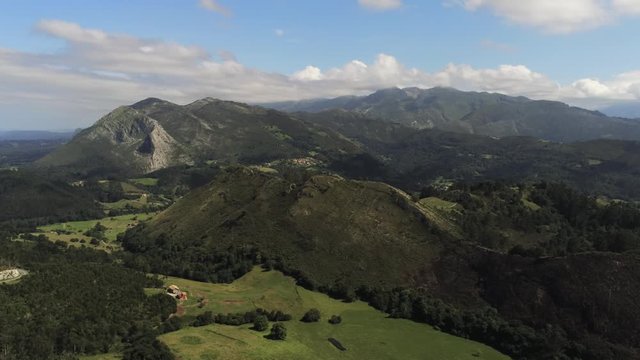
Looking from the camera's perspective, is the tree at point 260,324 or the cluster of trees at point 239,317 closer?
the tree at point 260,324

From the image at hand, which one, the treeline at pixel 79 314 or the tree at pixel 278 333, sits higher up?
the treeline at pixel 79 314

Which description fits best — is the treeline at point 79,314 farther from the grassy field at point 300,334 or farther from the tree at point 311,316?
the tree at point 311,316

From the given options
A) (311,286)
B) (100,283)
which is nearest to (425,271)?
(311,286)

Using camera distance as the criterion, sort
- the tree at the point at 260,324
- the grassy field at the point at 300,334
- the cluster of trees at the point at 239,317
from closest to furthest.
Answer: the grassy field at the point at 300,334 < the tree at the point at 260,324 < the cluster of trees at the point at 239,317

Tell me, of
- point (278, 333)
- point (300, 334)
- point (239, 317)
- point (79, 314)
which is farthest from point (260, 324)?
point (79, 314)

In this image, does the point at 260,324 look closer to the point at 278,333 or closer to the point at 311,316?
the point at 278,333

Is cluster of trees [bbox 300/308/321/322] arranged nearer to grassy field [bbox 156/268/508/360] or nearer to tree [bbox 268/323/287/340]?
grassy field [bbox 156/268/508/360]

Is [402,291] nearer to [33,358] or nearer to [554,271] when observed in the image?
[554,271]

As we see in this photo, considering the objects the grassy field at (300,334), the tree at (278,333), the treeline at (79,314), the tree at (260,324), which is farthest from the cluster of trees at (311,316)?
the treeline at (79,314)
